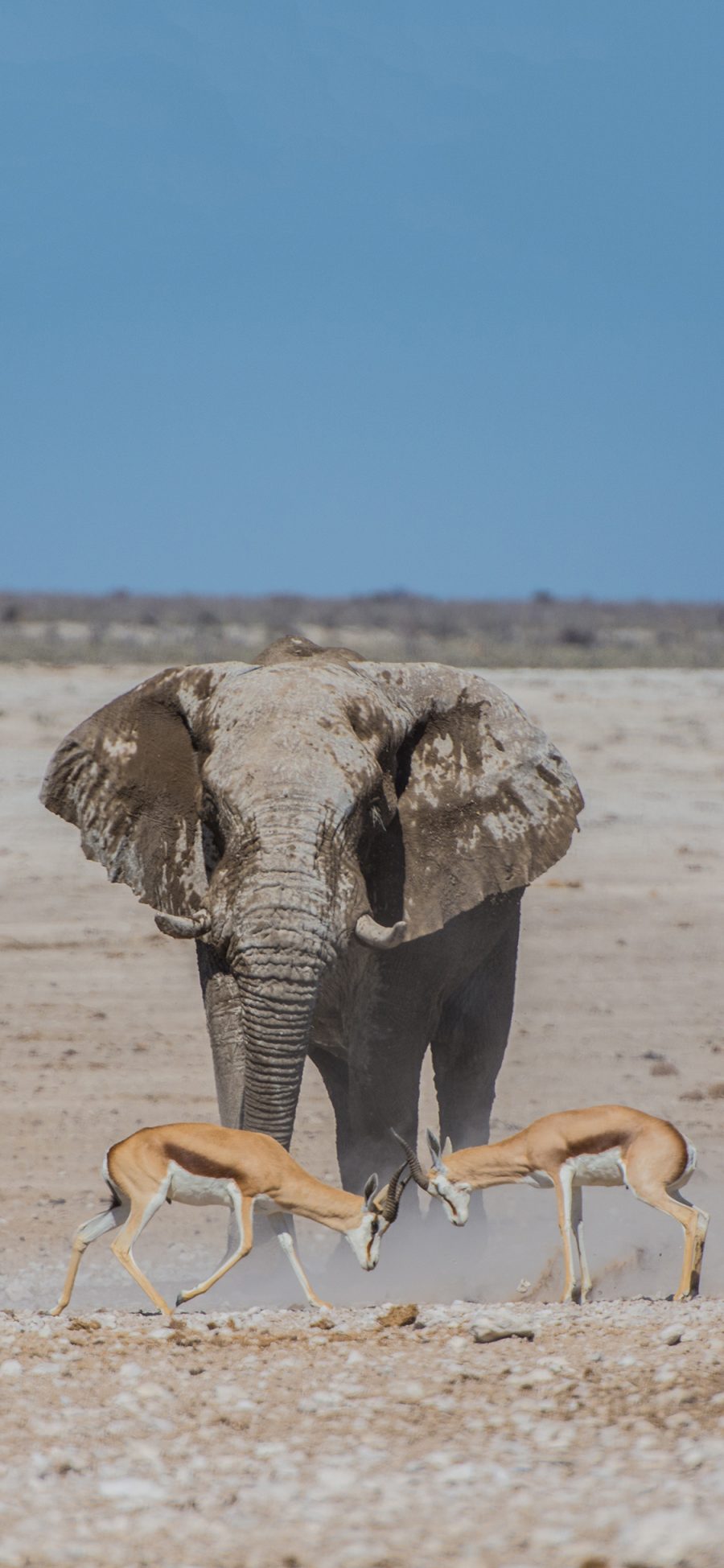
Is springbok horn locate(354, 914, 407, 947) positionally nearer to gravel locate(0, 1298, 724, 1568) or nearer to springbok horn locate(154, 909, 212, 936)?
springbok horn locate(154, 909, 212, 936)

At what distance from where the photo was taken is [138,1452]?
439 cm

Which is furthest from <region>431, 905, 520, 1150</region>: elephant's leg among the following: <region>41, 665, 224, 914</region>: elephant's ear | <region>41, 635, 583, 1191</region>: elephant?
<region>41, 665, 224, 914</region>: elephant's ear

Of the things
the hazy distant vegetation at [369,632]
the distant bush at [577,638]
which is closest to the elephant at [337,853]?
the hazy distant vegetation at [369,632]

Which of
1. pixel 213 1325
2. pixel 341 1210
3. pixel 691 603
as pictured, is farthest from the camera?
pixel 691 603

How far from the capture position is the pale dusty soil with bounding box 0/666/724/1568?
→ 12.9 feet

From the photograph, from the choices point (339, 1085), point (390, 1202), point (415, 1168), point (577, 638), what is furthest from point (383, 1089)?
point (577, 638)

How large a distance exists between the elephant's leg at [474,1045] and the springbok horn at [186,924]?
7.78 feet

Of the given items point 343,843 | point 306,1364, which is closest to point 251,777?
point 343,843

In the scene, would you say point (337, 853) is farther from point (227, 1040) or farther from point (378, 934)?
point (227, 1040)

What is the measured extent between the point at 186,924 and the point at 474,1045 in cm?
266

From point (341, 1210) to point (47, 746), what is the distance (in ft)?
45.5

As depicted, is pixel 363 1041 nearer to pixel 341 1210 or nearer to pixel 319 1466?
pixel 341 1210

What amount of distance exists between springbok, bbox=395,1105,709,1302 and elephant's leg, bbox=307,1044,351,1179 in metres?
2.36

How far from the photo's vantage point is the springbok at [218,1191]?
5805 millimetres
